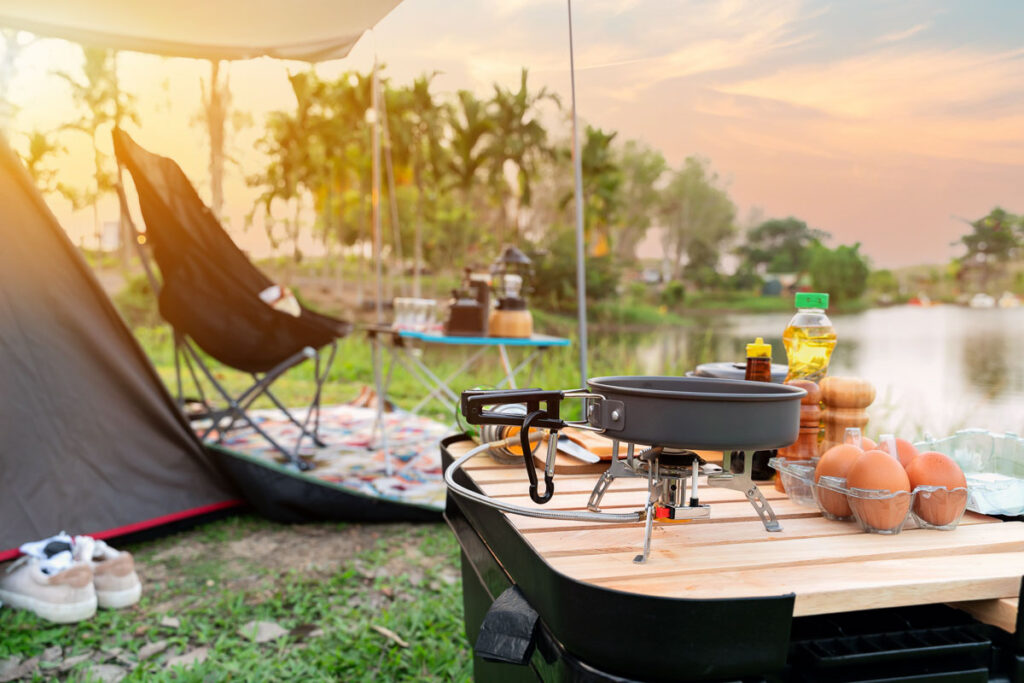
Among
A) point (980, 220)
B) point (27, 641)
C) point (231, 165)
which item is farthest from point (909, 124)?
point (231, 165)

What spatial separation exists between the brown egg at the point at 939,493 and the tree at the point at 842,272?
508 centimetres

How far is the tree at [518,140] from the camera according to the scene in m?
9.22

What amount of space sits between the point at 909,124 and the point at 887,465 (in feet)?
13.6

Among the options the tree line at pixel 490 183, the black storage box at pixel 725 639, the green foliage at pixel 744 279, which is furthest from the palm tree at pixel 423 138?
the black storage box at pixel 725 639

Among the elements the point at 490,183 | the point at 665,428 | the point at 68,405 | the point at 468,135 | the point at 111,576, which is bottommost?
the point at 111,576

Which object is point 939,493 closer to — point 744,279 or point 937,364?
point 937,364

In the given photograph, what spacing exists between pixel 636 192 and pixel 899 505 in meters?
9.36

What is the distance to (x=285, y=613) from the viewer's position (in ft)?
7.38

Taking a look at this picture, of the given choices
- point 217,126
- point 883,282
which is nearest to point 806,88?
point 883,282

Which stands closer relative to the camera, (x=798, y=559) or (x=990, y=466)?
(x=798, y=559)

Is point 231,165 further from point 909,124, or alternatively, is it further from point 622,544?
point 622,544

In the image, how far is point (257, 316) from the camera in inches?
132

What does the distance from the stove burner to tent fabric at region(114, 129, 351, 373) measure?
259 cm

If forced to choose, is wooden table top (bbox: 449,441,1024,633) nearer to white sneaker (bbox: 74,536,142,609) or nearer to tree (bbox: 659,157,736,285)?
white sneaker (bbox: 74,536,142,609)
